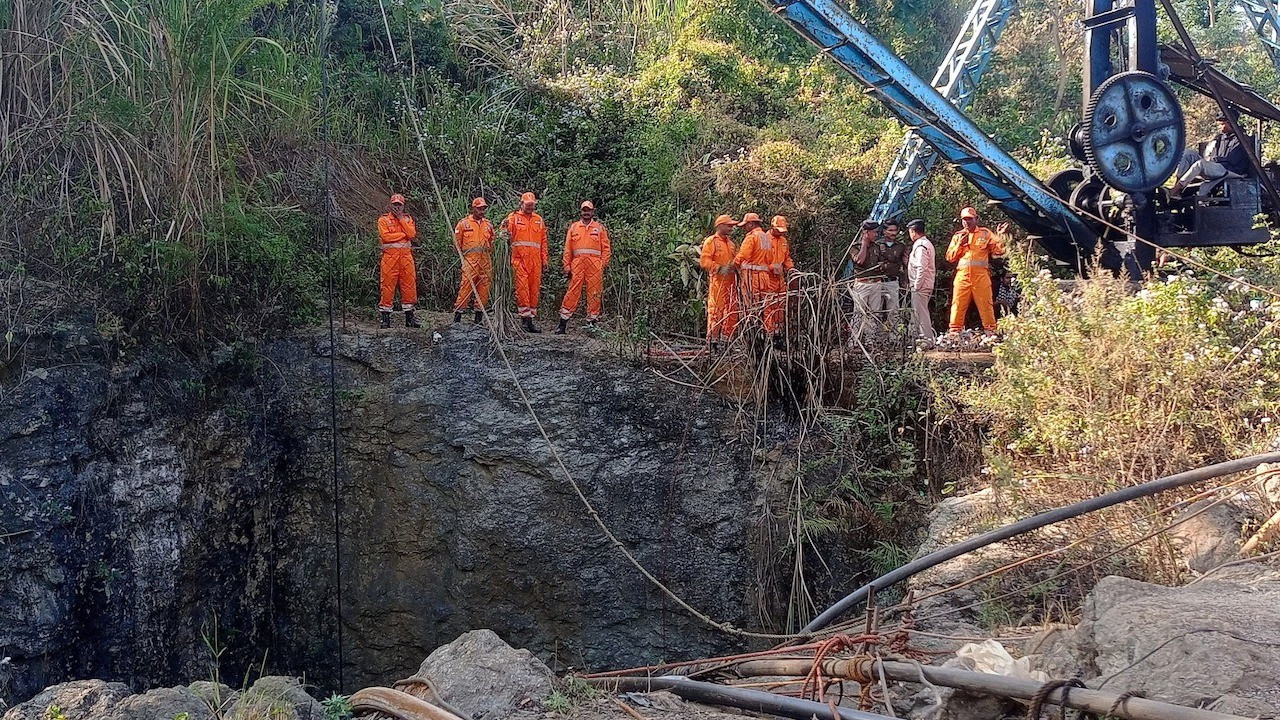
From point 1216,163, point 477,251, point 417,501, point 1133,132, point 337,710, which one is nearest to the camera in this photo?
point 337,710

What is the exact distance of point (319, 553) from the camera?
9.93m

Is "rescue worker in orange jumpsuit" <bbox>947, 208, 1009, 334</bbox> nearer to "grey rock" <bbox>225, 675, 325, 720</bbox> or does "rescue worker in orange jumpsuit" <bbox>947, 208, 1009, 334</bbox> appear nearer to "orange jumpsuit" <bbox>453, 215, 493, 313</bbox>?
"orange jumpsuit" <bbox>453, 215, 493, 313</bbox>

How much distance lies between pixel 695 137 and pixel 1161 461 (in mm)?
8993

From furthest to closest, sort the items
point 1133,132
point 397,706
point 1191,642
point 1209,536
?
point 1133,132
point 1209,536
point 397,706
point 1191,642

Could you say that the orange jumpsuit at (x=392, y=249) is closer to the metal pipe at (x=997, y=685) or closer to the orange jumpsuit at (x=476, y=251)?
the orange jumpsuit at (x=476, y=251)

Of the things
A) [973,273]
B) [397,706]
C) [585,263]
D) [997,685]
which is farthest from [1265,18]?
[397,706]

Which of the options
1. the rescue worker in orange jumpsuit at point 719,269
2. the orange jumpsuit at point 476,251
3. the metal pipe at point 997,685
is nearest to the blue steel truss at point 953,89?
the rescue worker in orange jumpsuit at point 719,269

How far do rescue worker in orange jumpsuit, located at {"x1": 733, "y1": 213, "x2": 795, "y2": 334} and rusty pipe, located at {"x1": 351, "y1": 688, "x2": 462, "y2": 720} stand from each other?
5.52 m

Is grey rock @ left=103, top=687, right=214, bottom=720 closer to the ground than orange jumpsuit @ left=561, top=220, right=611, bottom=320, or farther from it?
closer to the ground

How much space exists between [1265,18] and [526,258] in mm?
7887

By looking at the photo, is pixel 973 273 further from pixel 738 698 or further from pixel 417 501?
pixel 738 698

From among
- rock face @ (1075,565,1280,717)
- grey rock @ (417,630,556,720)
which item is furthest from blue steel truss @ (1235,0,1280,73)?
grey rock @ (417,630,556,720)

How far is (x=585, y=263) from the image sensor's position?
10734 mm

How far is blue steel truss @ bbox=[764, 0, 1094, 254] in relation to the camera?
9289 millimetres
